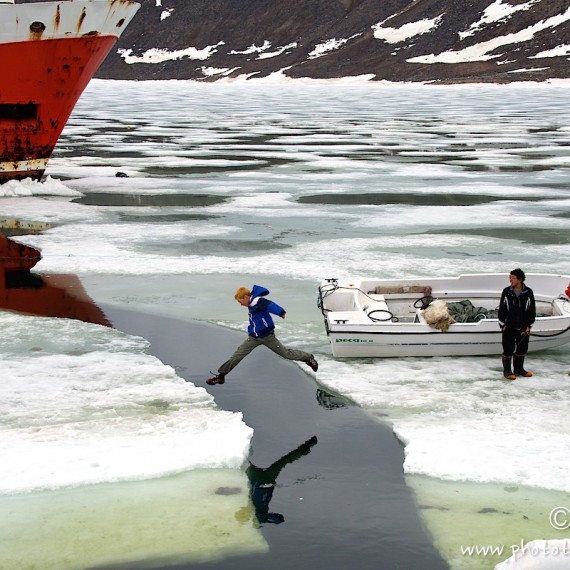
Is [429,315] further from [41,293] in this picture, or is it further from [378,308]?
[41,293]

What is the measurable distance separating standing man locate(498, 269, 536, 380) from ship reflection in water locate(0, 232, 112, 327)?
184 inches

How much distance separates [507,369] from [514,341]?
0.96 feet

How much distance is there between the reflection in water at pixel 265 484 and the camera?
644 centimetres

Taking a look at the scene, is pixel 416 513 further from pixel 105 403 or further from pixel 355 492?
pixel 105 403

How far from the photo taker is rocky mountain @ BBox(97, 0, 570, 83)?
115 metres

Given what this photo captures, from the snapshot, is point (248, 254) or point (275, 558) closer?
point (275, 558)

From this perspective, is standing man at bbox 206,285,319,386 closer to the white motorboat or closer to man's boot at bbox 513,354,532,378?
the white motorboat

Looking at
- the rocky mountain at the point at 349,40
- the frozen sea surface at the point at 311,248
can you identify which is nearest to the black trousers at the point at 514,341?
the frozen sea surface at the point at 311,248

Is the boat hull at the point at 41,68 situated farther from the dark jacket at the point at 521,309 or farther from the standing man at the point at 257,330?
the dark jacket at the point at 521,309

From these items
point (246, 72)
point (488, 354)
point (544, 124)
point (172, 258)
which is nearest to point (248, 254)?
point (172, 258)

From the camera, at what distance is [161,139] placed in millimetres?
37781

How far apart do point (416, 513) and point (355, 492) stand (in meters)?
0.52

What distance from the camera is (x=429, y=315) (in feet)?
32.3

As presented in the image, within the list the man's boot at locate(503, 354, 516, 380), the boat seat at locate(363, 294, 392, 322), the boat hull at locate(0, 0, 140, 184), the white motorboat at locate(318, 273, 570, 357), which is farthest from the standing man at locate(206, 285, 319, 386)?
the boat hull at locate(0, 0, 140, 184)
